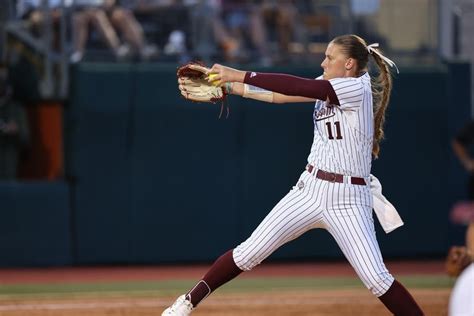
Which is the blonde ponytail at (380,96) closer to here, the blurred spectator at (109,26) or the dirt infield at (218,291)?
the dirt infield at (218,291)

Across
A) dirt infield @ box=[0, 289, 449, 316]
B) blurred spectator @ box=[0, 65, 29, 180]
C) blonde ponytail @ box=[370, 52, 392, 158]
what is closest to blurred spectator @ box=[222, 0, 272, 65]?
blurred spectator @ box=[0, 65, 29, 180]

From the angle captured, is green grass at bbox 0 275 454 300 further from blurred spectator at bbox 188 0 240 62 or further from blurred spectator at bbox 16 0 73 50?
blurred spectator at bbox 16 0 73 50

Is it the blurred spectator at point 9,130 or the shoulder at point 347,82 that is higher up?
the shoulder at point 347,82

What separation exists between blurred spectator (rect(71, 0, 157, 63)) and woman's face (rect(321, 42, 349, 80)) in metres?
6.02

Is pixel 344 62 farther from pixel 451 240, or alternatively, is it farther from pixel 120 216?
pixel 451 240

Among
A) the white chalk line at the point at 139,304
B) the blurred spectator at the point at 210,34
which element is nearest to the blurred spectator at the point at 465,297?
the white chalk line at the point at 139,304

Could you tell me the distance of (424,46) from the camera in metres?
11.8

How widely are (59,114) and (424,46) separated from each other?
4.42m

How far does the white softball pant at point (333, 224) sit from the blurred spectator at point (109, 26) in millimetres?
6105

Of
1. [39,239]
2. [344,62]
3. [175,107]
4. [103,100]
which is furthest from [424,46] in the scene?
[344,62]

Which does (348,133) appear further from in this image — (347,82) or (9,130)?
(9,130)

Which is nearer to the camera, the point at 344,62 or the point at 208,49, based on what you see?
the point at 344,62

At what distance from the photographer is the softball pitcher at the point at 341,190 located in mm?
5191

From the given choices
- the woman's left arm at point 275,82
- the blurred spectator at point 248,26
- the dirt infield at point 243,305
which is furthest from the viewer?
the blurred spectator at point 248,26
